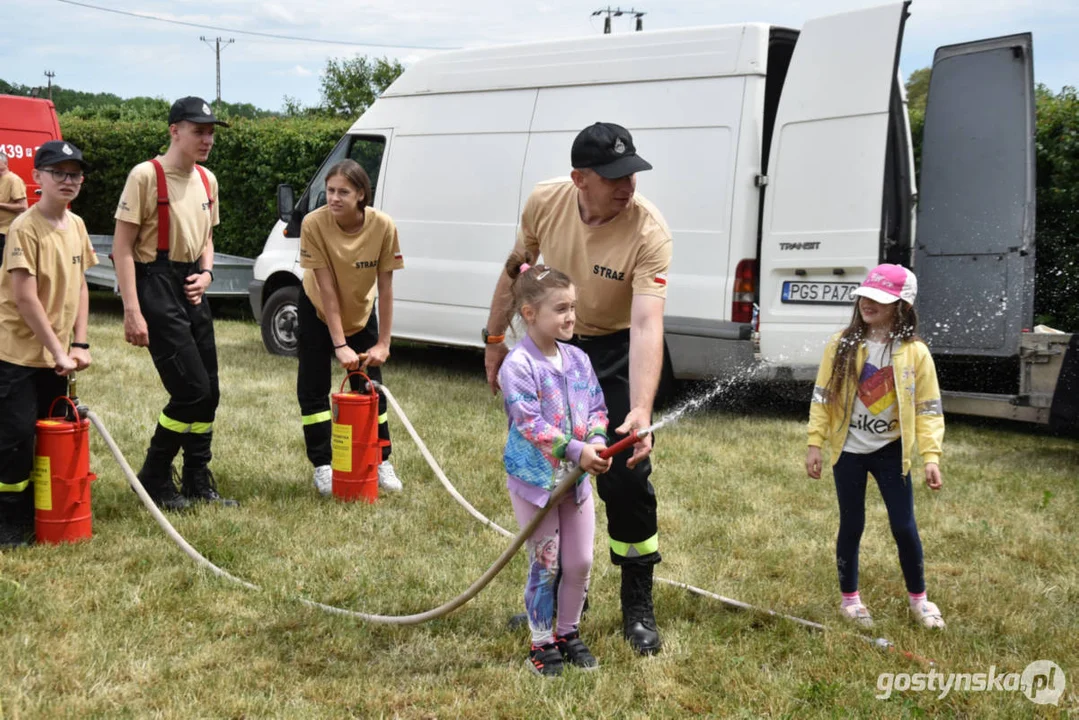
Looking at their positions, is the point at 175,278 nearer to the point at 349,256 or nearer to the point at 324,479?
the point at 349,256

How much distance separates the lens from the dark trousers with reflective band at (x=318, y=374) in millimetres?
6312

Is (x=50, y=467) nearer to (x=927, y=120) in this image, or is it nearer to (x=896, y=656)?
(x=896, y=656)

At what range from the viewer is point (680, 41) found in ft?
28.0

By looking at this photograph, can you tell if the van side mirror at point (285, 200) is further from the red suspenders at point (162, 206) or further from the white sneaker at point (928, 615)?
the white sneaker at point (928, 615)

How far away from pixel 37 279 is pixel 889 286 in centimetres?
377

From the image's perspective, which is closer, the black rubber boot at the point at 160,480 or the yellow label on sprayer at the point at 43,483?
the yellow label on sprayer at the point at 43,483

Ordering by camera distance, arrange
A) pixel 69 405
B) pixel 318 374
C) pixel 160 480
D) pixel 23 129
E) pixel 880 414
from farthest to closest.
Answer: pixel 23 129, pixel 318 374, pixel 160 480, pixel 69 405, pixel 880 414

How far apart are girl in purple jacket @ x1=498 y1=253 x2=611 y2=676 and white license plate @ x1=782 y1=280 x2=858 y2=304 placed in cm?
Answer: 435

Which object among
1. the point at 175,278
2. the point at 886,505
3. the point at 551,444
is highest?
the point at 175,278

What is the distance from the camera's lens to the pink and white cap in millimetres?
4184

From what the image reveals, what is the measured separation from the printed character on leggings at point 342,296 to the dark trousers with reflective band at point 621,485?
90.5 inches

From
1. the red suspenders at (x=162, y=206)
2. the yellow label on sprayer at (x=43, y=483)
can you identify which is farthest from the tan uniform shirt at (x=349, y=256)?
the yellow label on sprayer at (x=43, y=483)

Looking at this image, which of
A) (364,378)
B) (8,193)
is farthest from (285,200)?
(364,378)

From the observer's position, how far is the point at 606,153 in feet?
12.2
